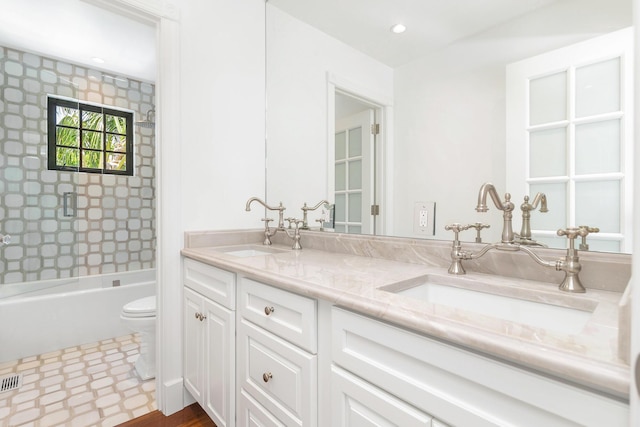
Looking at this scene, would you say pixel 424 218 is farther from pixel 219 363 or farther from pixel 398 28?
pixel 219 363

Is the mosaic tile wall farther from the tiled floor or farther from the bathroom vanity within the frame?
the bathroom vanity

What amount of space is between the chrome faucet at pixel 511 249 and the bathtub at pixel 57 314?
2.64 m

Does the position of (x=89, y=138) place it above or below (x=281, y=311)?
above

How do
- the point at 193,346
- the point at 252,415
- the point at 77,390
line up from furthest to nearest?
the point at 77,390
the point at 193,346
the point at 252,415

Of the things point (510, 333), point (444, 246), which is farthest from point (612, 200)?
point (510, 333)

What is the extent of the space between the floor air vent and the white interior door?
84.4 inches

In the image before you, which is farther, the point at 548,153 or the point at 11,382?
the point at 11,382

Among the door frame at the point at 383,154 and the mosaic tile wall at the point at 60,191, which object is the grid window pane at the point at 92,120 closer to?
the mosaic tile wall at the point at 60,191

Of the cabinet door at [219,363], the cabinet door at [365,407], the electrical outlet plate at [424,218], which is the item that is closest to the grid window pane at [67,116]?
the cabinet door at [219,363]

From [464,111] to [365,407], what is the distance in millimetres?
1052

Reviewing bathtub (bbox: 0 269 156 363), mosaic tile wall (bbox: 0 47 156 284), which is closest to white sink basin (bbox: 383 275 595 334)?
bathtub (bbox: 0 269 156 363)

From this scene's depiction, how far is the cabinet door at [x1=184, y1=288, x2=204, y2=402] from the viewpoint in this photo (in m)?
1.47

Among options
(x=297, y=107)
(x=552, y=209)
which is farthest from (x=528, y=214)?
(x=297, y=107)

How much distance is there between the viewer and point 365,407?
0.73 meters
